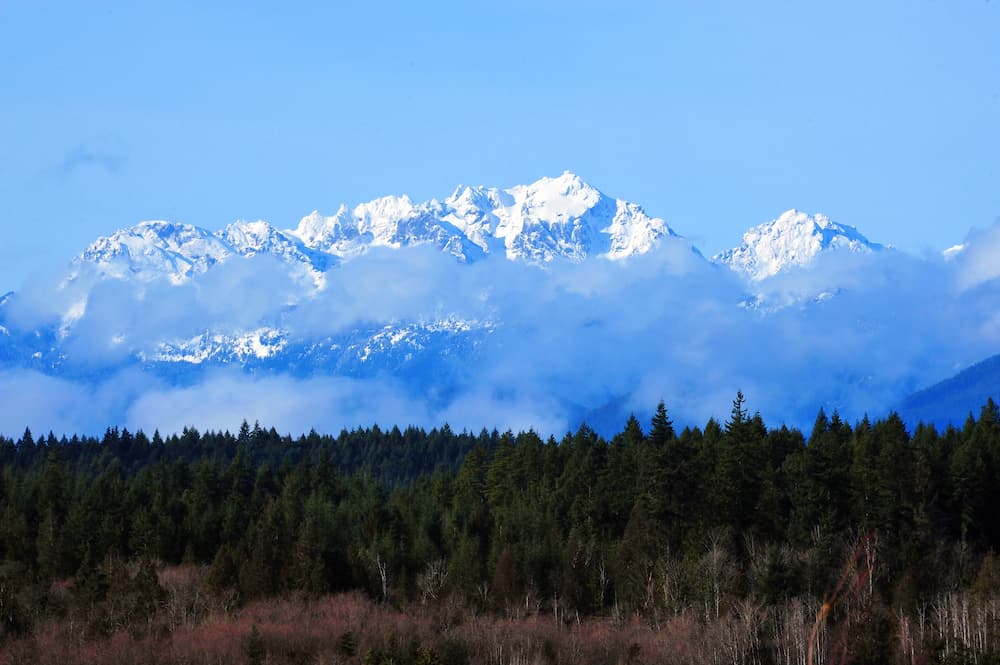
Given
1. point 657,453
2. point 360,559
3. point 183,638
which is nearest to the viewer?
point 183,638

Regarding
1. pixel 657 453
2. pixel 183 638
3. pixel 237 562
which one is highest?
pixel 657 453

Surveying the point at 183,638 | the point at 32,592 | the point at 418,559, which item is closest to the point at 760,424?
the point at 418,559

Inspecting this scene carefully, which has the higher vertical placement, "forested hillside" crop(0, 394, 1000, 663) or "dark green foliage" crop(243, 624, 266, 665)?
"forested hillside" crop(0, 394, 1000, 663)

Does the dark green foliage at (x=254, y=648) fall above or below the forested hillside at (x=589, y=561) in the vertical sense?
below

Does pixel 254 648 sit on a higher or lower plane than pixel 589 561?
lower

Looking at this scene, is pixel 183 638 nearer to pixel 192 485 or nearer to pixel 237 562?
pixel 237 562

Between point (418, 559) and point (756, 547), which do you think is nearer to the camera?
point (756, 547)

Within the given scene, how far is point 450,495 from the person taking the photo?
15000 cm

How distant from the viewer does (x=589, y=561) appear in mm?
115812

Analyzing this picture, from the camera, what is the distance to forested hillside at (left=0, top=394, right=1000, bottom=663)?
95.8 m

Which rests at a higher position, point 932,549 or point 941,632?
point 932,549

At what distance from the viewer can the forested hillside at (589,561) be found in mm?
95750

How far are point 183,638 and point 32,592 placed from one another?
19.0 metres

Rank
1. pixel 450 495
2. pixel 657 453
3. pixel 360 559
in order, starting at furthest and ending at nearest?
pixel 450 495 < pixel 360 559 < pixel 657 453
